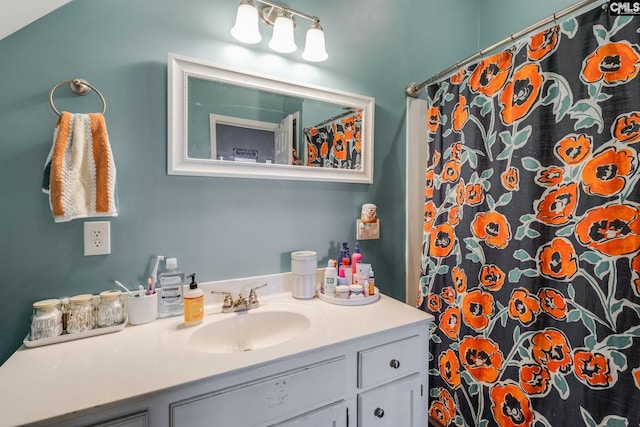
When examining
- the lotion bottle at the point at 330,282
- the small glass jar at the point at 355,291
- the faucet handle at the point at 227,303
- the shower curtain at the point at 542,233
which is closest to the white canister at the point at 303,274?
the lotion bottle at the point at 330,282

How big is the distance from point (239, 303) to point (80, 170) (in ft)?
2.35

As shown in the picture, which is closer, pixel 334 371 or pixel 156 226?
pixel 334 371

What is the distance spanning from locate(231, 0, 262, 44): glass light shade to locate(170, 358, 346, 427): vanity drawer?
122 centimetres

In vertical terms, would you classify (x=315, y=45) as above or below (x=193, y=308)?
above

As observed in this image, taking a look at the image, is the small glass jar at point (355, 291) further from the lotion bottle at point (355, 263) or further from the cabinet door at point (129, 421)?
the cabinet door at point (129, 421)

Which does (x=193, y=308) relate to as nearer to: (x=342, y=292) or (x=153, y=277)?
(x=153, y=277)

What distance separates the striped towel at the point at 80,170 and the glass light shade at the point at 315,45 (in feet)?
2.79

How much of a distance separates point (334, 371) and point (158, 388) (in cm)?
49

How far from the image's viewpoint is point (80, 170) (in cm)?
92

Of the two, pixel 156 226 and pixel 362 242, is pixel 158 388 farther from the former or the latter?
pixel 362 242

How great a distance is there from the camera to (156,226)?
1062 millimetres

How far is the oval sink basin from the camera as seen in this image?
102cm

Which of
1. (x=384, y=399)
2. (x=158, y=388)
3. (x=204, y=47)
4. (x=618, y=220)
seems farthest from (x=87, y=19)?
(x=618, y=220)

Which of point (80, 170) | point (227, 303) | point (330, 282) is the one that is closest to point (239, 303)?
point (227, 303)
